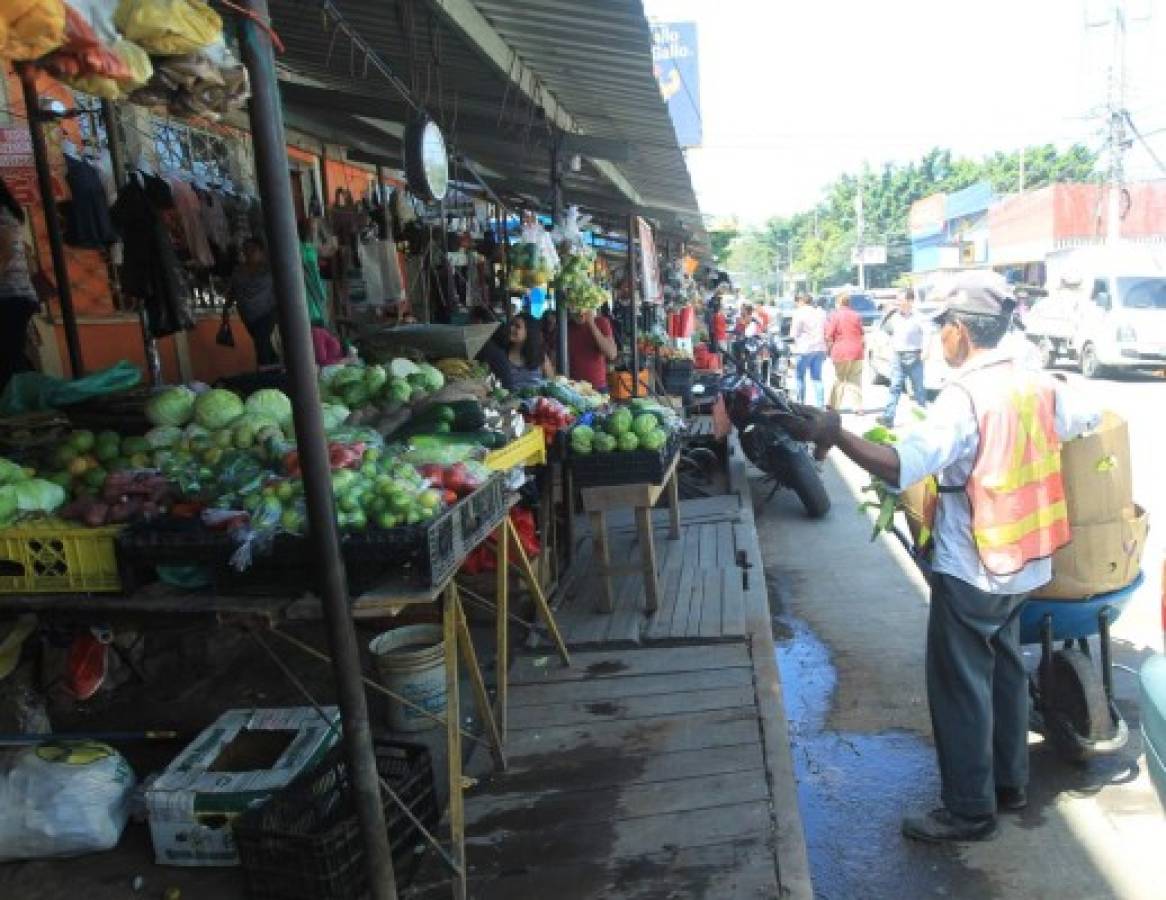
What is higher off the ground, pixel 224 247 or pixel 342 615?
pixel 224 247

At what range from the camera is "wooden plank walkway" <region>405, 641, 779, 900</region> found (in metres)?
2.72

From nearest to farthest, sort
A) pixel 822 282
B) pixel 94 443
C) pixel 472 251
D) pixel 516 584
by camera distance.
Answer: pixel 94 443
pixel 516 584
pixel 472 251
pixel 822 282

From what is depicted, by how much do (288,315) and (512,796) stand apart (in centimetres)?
200

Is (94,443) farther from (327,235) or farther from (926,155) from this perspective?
(926,155)

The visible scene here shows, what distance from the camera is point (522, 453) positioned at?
4.44 meters

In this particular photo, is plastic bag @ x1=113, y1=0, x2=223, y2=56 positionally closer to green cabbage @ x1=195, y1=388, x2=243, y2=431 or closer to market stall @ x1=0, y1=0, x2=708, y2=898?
market stall @ x1=0, y1=0, x2=708, y2=898

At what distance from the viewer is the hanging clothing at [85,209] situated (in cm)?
507

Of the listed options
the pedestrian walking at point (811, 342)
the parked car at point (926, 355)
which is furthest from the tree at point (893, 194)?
the pedestrian walking at point (811, 342)

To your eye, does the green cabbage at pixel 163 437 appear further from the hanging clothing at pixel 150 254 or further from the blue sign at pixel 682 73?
the blue sign at pixel 682 73

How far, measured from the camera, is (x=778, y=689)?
3.85 meters

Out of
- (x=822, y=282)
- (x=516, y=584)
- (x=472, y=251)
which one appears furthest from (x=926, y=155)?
(x=516, y=584)

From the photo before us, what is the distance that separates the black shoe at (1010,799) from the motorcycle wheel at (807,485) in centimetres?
456

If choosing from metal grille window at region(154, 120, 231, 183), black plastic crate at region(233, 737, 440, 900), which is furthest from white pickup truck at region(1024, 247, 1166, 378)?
black plastic crate at region(233, 737, 440, 900)

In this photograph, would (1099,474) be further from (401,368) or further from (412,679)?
(401,368)
